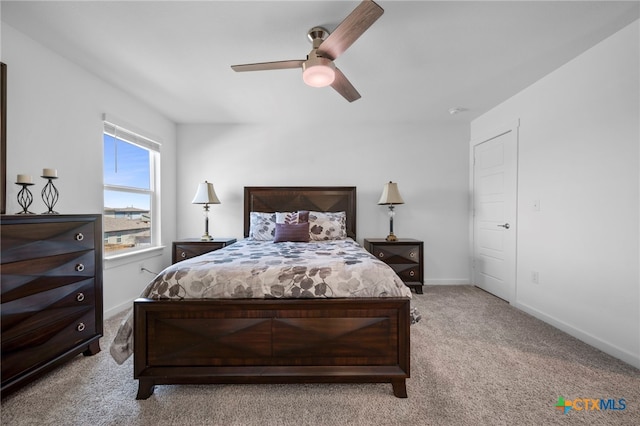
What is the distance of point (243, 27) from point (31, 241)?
6.38ft

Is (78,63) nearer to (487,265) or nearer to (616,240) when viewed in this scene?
(616,240)

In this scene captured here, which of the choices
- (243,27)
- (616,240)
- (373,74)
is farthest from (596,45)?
(243,27)

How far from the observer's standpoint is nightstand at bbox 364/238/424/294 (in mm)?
3492

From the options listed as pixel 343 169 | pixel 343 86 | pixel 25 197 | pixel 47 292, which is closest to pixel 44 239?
pixel 47 292

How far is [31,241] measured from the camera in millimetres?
1578

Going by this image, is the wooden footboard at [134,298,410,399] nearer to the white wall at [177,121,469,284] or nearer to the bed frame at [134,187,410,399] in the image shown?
the bed frame at [134,187,410,399]

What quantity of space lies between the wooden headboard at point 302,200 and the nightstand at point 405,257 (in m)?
0.52

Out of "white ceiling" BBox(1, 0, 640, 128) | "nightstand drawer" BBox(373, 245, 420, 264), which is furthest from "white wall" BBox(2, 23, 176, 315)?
"nightstand drawer" BBox(373, 245, 420, 264)

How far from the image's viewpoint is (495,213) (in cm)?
335

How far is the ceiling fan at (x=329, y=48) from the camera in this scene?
4.60 ft

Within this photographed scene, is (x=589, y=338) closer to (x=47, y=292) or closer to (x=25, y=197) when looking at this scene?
(x=47, y=292)

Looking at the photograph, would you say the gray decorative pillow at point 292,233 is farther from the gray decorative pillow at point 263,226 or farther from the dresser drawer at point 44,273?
the dresser drawer at point 44,273

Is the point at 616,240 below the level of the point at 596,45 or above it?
below

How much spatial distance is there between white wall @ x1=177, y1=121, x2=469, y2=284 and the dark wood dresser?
2050 mm
